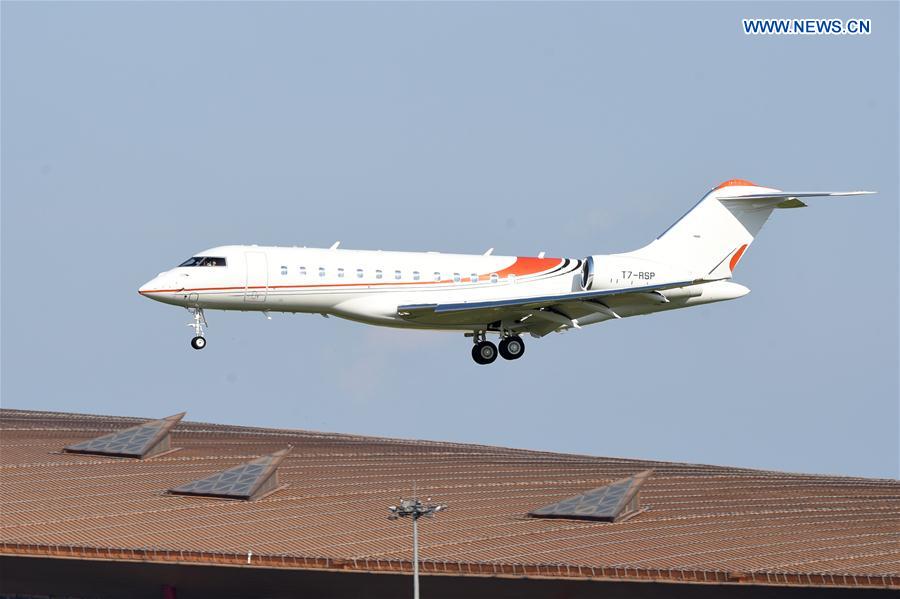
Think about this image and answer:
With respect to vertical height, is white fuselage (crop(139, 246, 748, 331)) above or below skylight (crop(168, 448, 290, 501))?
above

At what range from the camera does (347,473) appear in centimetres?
7031

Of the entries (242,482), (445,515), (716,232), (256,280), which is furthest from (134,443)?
(716,232)

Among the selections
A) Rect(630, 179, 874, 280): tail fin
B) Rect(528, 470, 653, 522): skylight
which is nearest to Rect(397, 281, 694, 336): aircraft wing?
Rect(630, 179, 874, 280): tail fin

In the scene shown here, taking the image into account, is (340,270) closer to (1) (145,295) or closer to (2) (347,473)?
(1) (145,295)

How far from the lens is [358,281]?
5991 cm

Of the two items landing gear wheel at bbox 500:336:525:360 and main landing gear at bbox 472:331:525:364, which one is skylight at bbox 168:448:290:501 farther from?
landing gear wheel at bbox 500:336:525:360

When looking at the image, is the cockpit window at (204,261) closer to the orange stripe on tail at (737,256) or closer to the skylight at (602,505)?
the skylight at (602,505)

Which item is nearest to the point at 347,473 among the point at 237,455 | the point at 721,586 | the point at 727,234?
the point at 237,455

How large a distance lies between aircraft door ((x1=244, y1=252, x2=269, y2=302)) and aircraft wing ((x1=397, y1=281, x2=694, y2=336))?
5003 mm

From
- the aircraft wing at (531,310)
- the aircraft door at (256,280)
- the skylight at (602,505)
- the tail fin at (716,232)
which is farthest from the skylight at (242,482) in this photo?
the tail fin at (716,232)

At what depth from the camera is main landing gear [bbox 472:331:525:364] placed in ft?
212

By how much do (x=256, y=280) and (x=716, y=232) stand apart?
2057 centimetres

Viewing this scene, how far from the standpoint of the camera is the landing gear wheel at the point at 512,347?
212 ft

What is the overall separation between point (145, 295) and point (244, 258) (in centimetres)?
371
